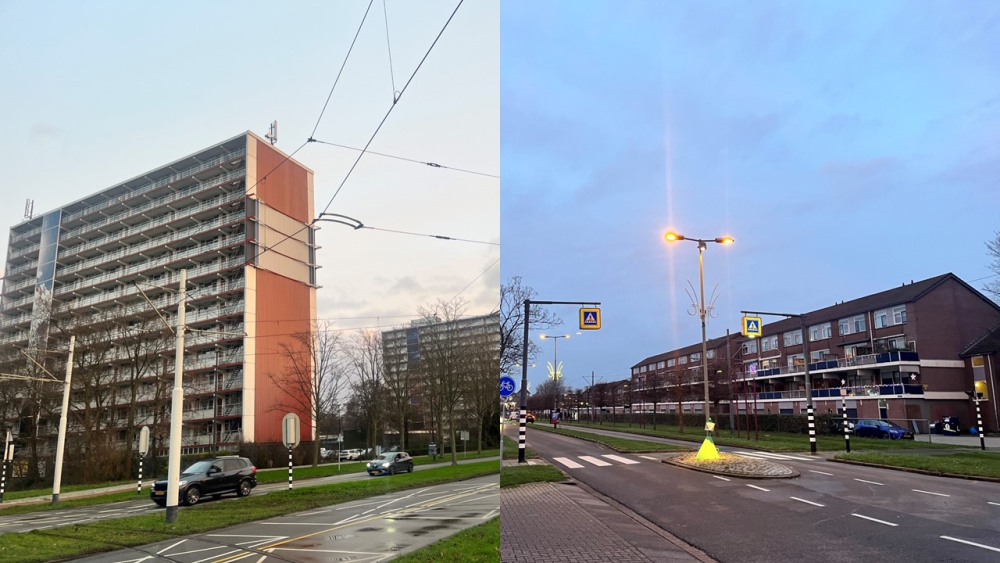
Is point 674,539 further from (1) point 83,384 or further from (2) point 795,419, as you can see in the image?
(2) point 795,419

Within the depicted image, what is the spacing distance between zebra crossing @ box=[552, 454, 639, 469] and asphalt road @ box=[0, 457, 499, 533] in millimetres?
7945

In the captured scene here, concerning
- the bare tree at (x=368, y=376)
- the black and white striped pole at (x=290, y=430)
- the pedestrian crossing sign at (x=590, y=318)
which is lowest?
the black and white striped pole at (x=290, y=430)

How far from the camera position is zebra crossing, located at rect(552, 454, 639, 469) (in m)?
18.0

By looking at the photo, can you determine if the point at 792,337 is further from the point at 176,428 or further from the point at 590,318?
the point at 176,428

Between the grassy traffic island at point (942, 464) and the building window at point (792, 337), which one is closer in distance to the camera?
the grassy traffic island at point (942, 464)

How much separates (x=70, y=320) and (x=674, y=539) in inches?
472

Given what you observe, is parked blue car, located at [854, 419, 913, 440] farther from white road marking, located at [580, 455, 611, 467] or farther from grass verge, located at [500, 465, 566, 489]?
grass verge, located at [500, 465, 566, 489]

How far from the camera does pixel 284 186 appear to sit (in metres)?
9.41

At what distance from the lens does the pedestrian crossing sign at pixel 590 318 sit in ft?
59.0

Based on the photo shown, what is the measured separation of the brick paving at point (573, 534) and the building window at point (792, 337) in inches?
2022

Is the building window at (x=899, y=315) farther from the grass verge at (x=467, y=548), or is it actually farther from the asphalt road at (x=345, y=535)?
the grass verge at (x=467, y=548)

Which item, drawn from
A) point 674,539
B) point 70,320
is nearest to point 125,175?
point 70,320

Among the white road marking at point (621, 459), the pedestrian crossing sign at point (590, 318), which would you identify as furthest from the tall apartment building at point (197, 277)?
the white road marking at point (621, 459)

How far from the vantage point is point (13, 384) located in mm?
13570
